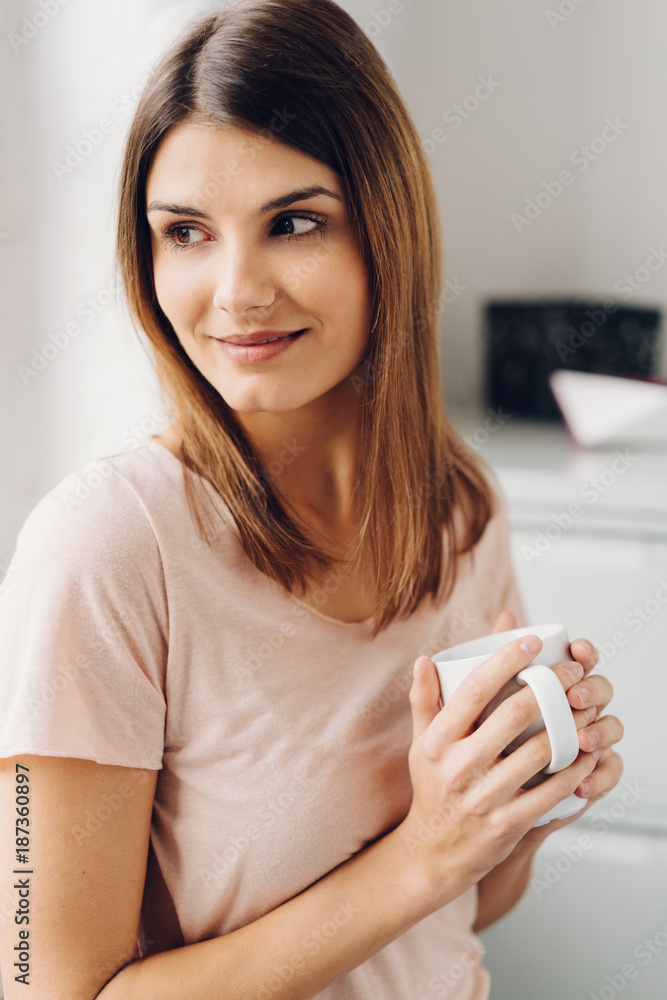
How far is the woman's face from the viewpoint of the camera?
0.56m

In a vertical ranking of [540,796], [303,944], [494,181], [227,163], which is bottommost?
[303,944]

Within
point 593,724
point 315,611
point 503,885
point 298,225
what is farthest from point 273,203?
point 503,885

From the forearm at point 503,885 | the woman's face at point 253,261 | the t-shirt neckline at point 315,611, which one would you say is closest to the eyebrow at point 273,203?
the woman's face at point 253,261

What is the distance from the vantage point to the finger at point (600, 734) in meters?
0.58

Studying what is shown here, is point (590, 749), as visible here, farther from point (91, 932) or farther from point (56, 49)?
point (56, 49)

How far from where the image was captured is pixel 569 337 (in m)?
1.55

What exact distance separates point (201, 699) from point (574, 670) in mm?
252

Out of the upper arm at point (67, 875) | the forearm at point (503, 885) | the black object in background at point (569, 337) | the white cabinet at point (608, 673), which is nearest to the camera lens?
the upper arm at point (67, 875)

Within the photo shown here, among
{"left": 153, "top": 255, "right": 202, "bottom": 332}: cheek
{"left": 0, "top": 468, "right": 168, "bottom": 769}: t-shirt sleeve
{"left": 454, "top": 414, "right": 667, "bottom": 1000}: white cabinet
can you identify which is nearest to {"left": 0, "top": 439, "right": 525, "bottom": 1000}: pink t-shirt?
{"left": 0, "top": 468, "right": 168, "bottom": 769}: t-shirt sleeve

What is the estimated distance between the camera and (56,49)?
0.80 meters

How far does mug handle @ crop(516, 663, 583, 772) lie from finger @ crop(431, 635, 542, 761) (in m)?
0.01

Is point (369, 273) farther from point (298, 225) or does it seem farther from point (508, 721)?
point (508, 721)

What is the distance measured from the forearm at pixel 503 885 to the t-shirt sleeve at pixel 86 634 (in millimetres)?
382

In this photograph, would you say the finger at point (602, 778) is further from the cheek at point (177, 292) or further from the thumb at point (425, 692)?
the cheek at point (177, 292)
